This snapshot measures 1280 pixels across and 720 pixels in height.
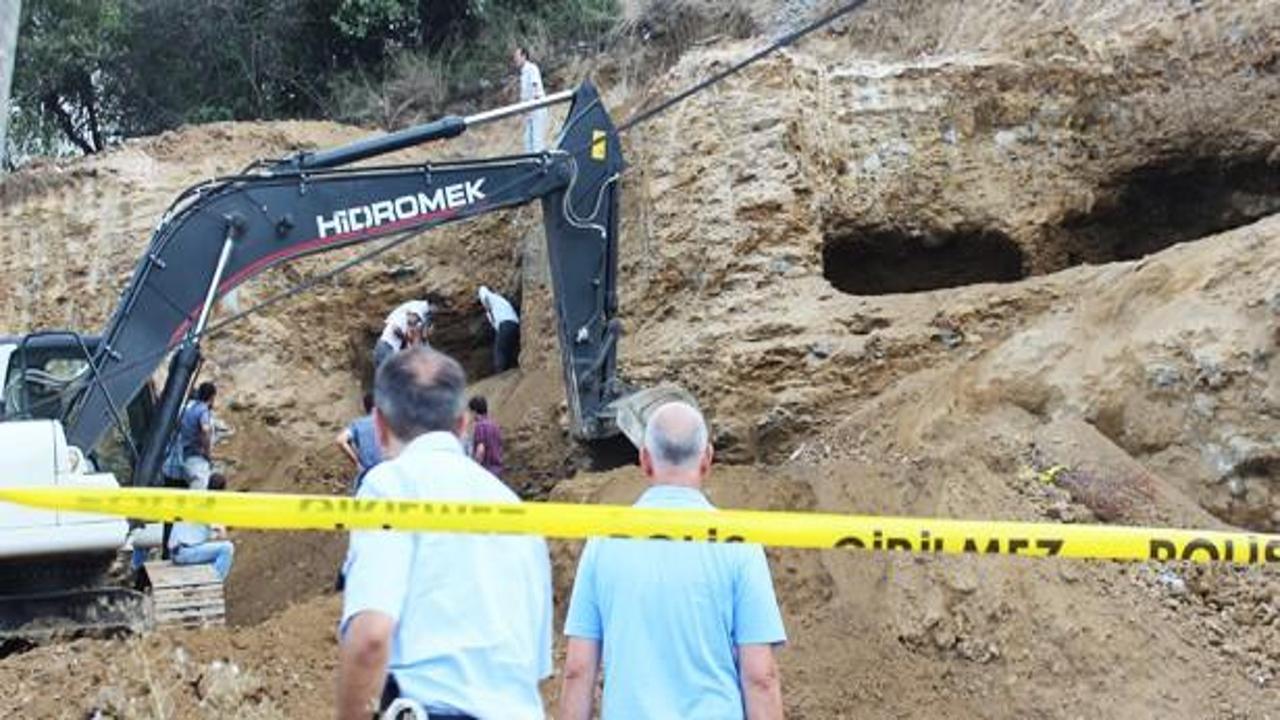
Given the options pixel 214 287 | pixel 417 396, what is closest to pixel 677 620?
pixel 417 396

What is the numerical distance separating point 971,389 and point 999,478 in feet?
4.36

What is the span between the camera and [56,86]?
2142 centimetres

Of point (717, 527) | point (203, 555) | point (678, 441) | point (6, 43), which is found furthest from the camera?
point (203, 555)

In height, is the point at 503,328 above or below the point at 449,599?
above

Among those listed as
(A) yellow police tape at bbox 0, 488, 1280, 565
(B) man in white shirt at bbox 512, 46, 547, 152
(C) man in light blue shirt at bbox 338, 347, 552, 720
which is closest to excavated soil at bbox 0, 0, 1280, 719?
(B) man in white shirt at bbox 512, 46, 547, 152

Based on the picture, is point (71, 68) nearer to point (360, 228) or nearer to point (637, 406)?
point (360, 228)

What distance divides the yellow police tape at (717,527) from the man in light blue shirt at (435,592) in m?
0.13

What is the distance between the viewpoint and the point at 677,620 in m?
4.09

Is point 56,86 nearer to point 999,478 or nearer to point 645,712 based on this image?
point 999,478

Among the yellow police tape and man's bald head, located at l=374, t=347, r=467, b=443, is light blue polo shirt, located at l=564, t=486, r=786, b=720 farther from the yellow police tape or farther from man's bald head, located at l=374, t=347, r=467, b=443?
man's bald head, located at l=374, t=347, r=467, b=443

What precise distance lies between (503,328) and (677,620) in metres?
11.4

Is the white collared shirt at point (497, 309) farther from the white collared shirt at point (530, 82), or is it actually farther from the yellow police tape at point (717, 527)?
the yellow police tape at point (717, 527)

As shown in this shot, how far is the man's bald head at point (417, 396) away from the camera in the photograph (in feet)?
12.1

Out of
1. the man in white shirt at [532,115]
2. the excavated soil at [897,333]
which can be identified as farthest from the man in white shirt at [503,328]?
the man in white shirt at [532,115]
